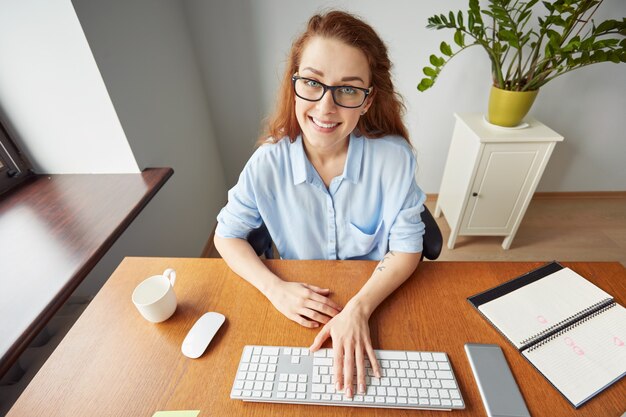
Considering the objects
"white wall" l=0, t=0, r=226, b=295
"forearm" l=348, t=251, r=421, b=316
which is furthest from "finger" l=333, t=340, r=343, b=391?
"white wall" l=0, t=0, r=226, b=295

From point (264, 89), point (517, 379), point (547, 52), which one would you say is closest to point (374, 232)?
point (517, 379)

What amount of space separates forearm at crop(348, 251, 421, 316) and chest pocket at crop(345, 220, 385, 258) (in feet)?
0.50

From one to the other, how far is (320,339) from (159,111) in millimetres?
1334

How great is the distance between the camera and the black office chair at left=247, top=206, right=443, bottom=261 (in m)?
0.94

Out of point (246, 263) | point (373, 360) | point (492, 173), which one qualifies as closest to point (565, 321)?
point (373, 360)

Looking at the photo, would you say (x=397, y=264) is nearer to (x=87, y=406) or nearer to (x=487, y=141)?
(x=87, y=406)

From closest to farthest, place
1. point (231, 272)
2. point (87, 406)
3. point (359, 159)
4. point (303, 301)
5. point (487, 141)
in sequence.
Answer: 1. point (87, 406)
2. point (303, 301)
3. point (231, 272)
4. point (359, 159)
5. point (487, 141)

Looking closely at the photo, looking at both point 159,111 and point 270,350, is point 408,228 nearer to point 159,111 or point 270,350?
point 270,350

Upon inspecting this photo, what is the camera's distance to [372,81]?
2.76ft

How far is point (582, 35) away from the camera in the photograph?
1781 millimetres

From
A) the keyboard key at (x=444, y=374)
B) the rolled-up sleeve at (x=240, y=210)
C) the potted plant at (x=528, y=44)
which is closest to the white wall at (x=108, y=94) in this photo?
the rolled-up sleeve at (x=240, y=210)

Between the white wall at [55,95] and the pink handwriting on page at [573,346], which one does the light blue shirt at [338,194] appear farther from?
the white wall at [55,95]

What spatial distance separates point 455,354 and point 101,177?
141cm

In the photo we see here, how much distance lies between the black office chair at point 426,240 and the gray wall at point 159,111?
66 centimetres
